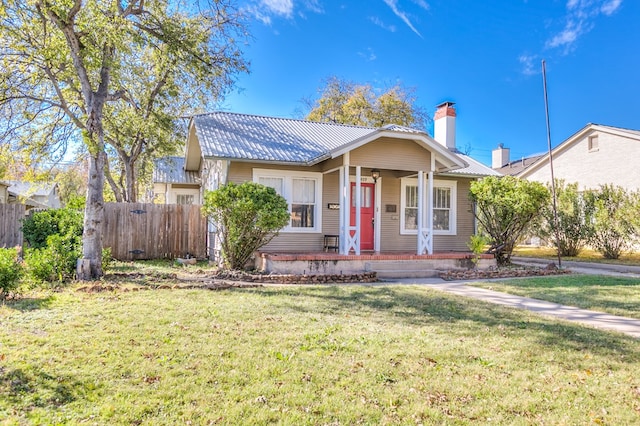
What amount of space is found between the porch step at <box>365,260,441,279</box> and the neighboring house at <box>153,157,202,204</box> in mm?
10334

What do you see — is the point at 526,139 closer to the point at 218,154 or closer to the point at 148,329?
the point at 218,154

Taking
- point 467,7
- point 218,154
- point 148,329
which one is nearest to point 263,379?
point 148,329

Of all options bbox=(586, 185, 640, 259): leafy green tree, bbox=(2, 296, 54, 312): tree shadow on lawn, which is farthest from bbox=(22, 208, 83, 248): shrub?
bbox=(586, 185, 640, 259): leafy green tree

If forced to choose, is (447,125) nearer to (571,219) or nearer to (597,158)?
(571,219)

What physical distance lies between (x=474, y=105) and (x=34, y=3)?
83.9 feet

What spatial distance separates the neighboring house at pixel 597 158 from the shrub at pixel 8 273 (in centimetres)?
1969

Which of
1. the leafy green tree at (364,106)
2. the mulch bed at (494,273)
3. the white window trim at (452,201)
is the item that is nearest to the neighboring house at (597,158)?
the white window trim at (452,201)

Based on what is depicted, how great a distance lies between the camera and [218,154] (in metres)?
9.92

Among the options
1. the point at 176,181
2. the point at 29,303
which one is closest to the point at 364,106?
the point at 176,181

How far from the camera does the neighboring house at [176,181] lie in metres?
18.4

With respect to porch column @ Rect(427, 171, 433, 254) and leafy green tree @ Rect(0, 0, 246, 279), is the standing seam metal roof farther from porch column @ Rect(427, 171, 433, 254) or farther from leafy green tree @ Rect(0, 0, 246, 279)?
porch column @ Rect(427, 171, 433, 254)

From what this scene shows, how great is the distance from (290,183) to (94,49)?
5.36 m

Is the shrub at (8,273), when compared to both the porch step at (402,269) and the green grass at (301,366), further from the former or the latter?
the porch step at (402,269)

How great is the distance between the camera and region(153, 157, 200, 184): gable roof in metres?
18.4
